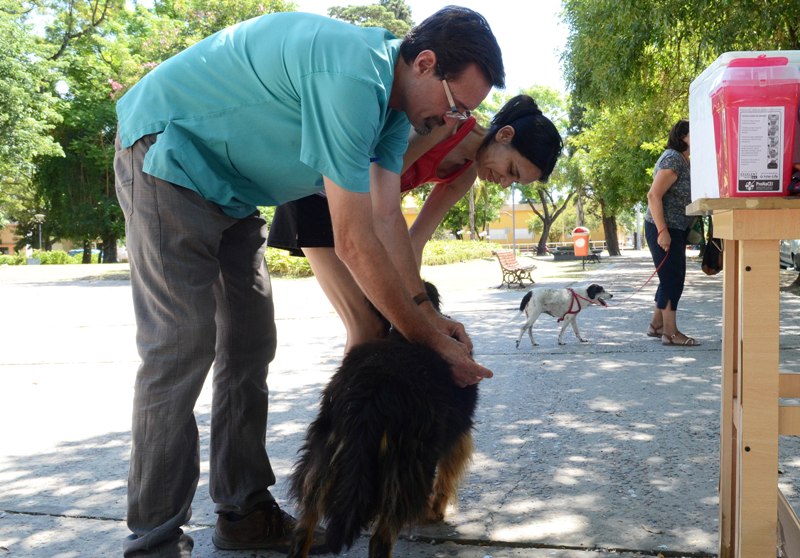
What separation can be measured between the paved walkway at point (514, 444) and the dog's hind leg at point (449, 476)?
8 centimetres

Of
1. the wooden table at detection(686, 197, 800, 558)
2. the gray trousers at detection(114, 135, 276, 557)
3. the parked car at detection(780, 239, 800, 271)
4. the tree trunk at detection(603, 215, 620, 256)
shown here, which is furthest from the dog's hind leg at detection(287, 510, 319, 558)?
the tree trunk at detection(603, 215, 620, 256)

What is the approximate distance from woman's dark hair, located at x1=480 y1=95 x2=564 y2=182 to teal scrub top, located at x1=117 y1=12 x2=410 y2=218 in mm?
889

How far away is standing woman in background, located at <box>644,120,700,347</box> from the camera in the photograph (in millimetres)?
6520

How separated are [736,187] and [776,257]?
24 centimetres

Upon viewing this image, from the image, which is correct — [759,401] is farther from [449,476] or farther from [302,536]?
[302,536]

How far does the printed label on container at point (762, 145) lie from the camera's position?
6.55ft

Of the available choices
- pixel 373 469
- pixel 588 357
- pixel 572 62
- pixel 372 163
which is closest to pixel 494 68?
pixel 372 163

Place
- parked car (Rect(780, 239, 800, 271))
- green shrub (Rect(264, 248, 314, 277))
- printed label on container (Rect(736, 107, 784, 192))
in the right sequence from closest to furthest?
printed label on container (Rect(736, 107, 784, 192)) → parked car (Rect(780, 239, 800, 271)) → green shrub (Rect(264, 248, 314, 277))

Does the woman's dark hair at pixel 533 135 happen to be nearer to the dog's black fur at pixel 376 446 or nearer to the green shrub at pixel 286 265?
the dog's black fur at pixel 376 446

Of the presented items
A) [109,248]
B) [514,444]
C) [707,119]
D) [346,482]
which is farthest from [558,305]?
[109,248]

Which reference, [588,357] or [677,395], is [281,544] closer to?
[677,395]

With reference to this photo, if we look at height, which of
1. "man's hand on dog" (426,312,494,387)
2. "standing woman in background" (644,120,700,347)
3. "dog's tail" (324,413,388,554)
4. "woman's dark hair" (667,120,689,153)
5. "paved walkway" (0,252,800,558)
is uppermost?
"woman's dark hair" (667,120,689,153)

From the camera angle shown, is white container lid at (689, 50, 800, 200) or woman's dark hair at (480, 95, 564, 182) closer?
white container lid at (689, 50, 800, 200)

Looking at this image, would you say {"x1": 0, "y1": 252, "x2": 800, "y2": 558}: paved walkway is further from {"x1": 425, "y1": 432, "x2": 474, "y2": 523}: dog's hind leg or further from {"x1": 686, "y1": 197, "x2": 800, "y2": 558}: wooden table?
{"x1": 686, "y1": 197, "x2": 800, "y2": 558}: wooden table
